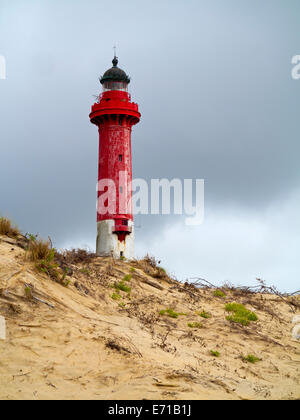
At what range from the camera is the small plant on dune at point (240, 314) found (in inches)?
672

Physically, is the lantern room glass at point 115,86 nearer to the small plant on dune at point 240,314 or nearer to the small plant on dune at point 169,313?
the small plant on dune at point 240,314

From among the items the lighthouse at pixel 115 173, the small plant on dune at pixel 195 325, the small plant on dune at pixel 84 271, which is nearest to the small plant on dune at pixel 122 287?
the small plant on dune at pixel 84 271

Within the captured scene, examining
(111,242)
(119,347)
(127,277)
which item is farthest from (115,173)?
(119,347)

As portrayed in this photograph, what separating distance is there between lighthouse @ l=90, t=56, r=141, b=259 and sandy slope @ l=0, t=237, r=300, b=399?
12.9m

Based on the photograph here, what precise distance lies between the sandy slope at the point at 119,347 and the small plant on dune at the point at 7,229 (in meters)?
0.79

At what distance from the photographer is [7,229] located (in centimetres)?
1625

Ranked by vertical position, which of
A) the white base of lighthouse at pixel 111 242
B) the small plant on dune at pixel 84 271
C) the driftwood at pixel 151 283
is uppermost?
the white base of lighthouse at pixel 111 242

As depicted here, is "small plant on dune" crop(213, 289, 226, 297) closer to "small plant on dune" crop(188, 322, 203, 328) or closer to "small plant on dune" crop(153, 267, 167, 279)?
"small plant on dune" crop(153, 267, 167, 279)

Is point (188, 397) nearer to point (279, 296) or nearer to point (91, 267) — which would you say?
point (91, 267)

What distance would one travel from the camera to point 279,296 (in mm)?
21219

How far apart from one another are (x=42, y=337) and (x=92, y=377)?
1582 mm

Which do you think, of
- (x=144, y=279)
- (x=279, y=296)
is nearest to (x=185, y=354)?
(x=144, y=279)

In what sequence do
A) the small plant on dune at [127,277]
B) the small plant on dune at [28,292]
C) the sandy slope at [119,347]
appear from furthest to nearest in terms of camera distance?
the small plant on dune at [127,277], the small plant on dune at [28,292], the sandy slope at [119,347]

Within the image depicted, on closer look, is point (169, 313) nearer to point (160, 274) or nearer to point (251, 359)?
point (251, 359)
